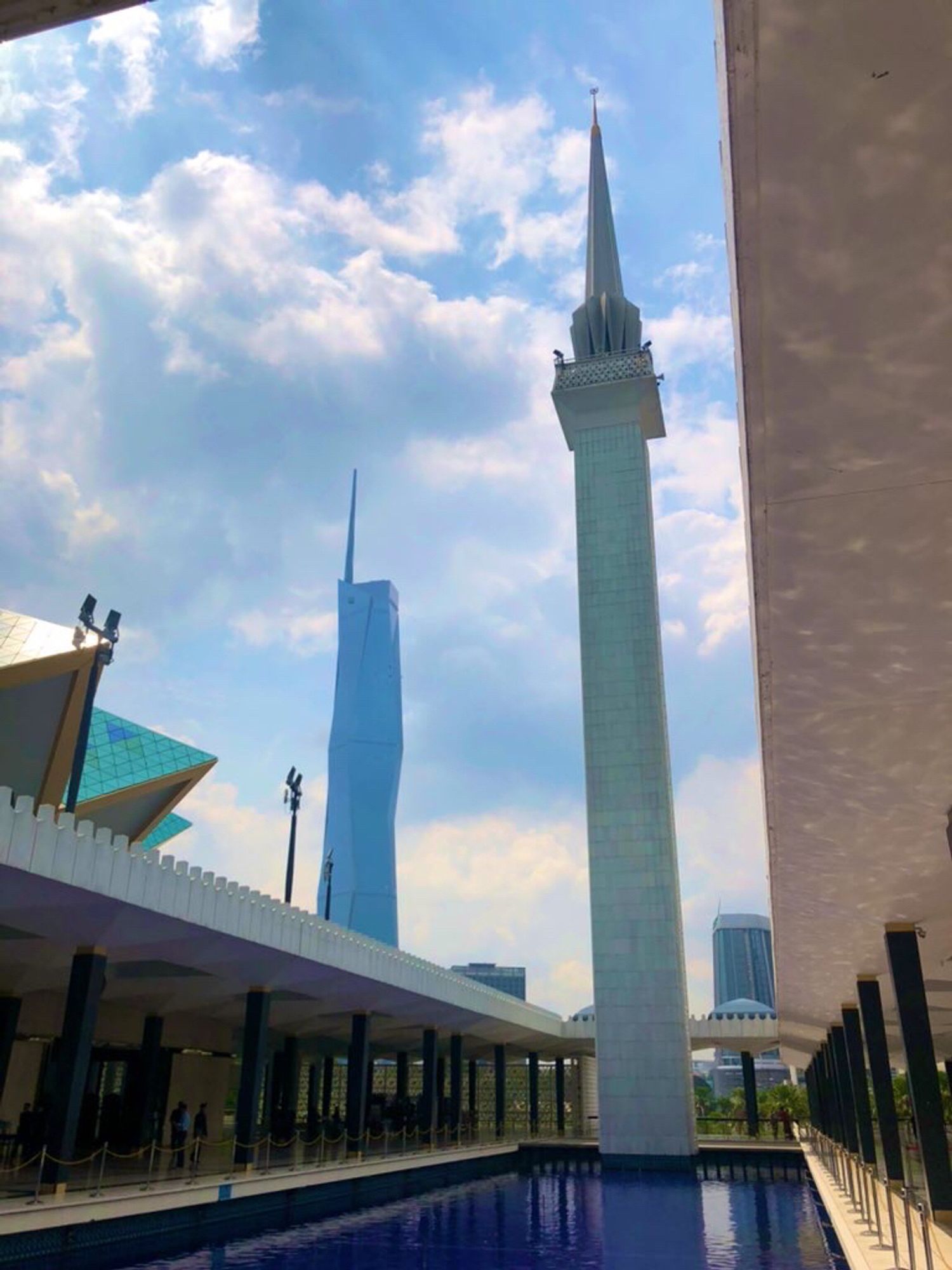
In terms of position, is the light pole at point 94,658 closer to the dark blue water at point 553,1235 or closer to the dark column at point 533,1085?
the dark blue water at point 553,1235

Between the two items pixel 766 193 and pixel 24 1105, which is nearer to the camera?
pixel 766 193

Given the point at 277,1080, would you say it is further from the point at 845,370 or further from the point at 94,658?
the point at 845,370

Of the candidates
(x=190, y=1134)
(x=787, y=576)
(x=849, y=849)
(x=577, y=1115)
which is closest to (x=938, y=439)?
(x=787, y=576)

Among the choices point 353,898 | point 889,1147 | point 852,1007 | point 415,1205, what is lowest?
point 415,1205

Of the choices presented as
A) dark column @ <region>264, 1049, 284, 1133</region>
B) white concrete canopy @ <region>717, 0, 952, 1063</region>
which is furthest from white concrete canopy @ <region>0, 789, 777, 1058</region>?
white concrete canopy @ <region>717, 0, 952, 1063</region>

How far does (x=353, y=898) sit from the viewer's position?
7031 centimetres

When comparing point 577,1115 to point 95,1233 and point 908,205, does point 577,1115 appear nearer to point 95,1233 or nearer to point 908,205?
point 95,1233

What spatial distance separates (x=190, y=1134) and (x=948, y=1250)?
22.4m

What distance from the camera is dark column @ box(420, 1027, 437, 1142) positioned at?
94.4 ft

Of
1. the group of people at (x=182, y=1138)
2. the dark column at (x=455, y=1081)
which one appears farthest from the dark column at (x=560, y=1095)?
the group of people at (x=182, y=1138)

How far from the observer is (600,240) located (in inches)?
1826

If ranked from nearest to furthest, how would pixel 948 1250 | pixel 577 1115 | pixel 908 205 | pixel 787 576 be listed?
pixel 908 205, pixel 787 576, pixel 948 1250, pixel 577 1115

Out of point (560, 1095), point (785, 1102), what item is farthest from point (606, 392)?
point (785, 1102)

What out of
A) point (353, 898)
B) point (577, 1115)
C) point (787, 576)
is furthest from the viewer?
point (353, 898)
